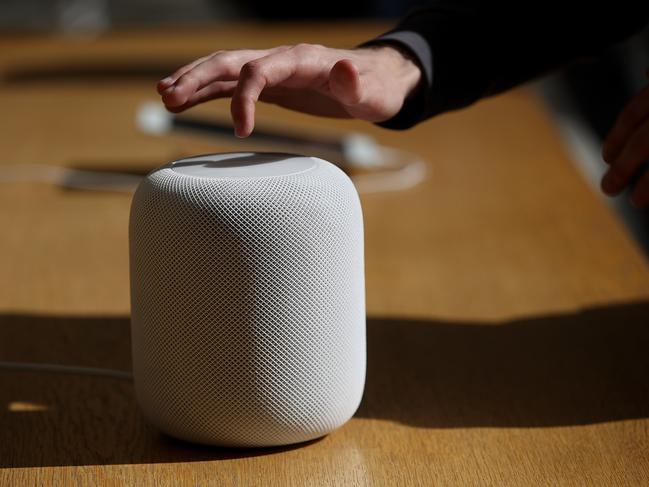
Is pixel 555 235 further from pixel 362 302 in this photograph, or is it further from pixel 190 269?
pixel 190 269

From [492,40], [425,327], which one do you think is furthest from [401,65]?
[425,327]

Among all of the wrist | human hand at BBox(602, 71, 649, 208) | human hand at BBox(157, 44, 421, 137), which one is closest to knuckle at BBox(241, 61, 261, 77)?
human hand at BBox(157, 44, 421, 137)

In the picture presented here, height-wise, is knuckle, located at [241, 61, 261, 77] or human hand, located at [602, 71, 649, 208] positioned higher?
knuckle, located at [241, 61, 261, 77]

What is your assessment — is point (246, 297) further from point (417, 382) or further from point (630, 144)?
point (630, 144)

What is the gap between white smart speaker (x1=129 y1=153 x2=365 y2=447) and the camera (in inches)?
26.0

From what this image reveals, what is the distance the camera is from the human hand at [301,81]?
69 centimetres

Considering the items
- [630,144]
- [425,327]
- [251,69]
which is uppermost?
[251,69]

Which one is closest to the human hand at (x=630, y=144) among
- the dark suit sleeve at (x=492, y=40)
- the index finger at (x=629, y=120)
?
the index finger at (x=629, y=120)

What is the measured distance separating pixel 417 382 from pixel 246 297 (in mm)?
234

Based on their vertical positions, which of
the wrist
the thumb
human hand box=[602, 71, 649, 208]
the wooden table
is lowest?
the wooden table

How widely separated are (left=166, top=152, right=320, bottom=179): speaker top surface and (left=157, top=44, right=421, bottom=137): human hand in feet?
0.09

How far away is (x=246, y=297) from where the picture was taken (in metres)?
0.67

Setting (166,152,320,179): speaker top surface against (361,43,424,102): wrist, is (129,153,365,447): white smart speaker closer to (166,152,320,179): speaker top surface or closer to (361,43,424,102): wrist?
(166,152,320,179): speaker top surface

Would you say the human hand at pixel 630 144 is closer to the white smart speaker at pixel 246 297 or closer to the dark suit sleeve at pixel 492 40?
the dark suit sleeve at pixel 492 40
